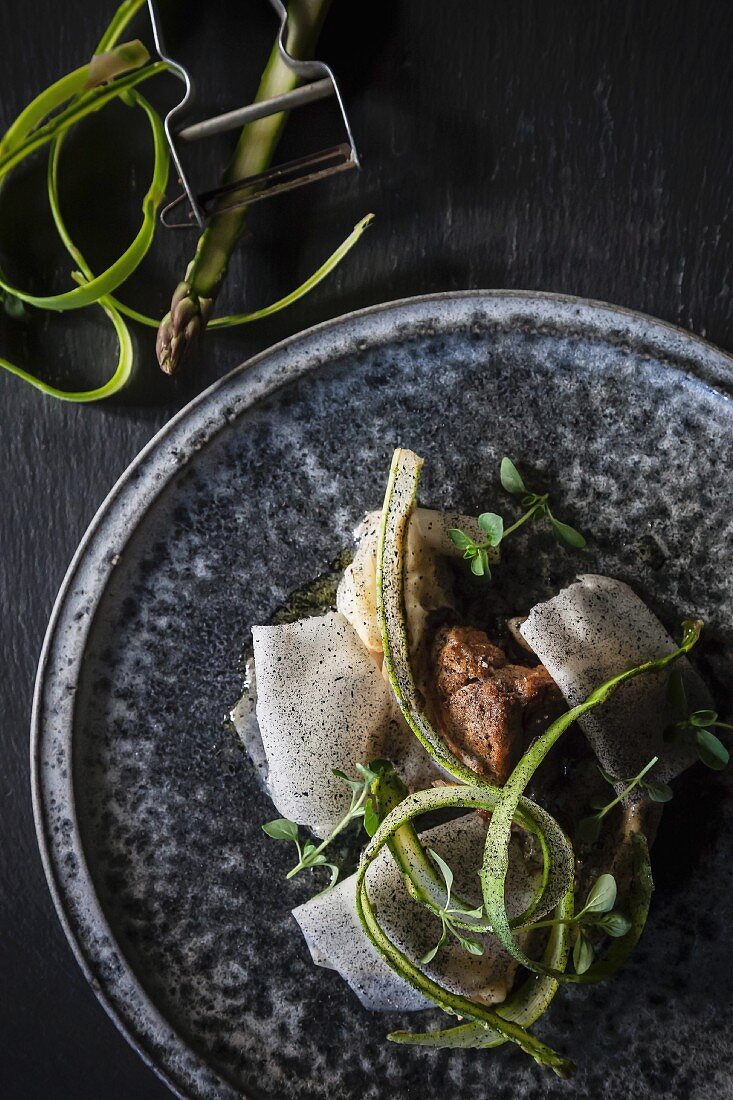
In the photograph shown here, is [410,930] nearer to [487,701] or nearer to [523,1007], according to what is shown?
[523,1007]

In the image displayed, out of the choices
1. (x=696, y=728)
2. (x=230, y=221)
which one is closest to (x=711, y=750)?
(x=696, y=728)

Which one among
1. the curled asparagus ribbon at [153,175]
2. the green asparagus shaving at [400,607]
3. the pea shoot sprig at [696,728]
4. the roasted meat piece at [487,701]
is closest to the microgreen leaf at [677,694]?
the pea shoot sprig at [696,728]

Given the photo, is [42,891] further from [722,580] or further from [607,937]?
[722,580]

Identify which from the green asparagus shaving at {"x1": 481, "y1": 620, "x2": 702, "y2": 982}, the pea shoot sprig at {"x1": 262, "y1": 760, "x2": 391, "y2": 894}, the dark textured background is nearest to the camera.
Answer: the green asparagus shaving at {"x1": 481, "y1": 620, "x2": 702, "y2": 982}

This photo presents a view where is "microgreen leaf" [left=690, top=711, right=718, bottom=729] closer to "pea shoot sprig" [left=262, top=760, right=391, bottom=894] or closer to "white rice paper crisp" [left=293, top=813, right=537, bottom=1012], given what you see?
"white rice paper crisp" [left=293, top=813, right=537, bottom=1012]

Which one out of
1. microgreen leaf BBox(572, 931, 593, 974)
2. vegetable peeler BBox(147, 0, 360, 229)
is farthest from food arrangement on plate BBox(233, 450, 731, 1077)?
vegetable peeler BBox(147, 0, 360, 229)

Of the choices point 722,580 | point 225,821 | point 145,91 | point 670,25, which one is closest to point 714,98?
point 670,25
